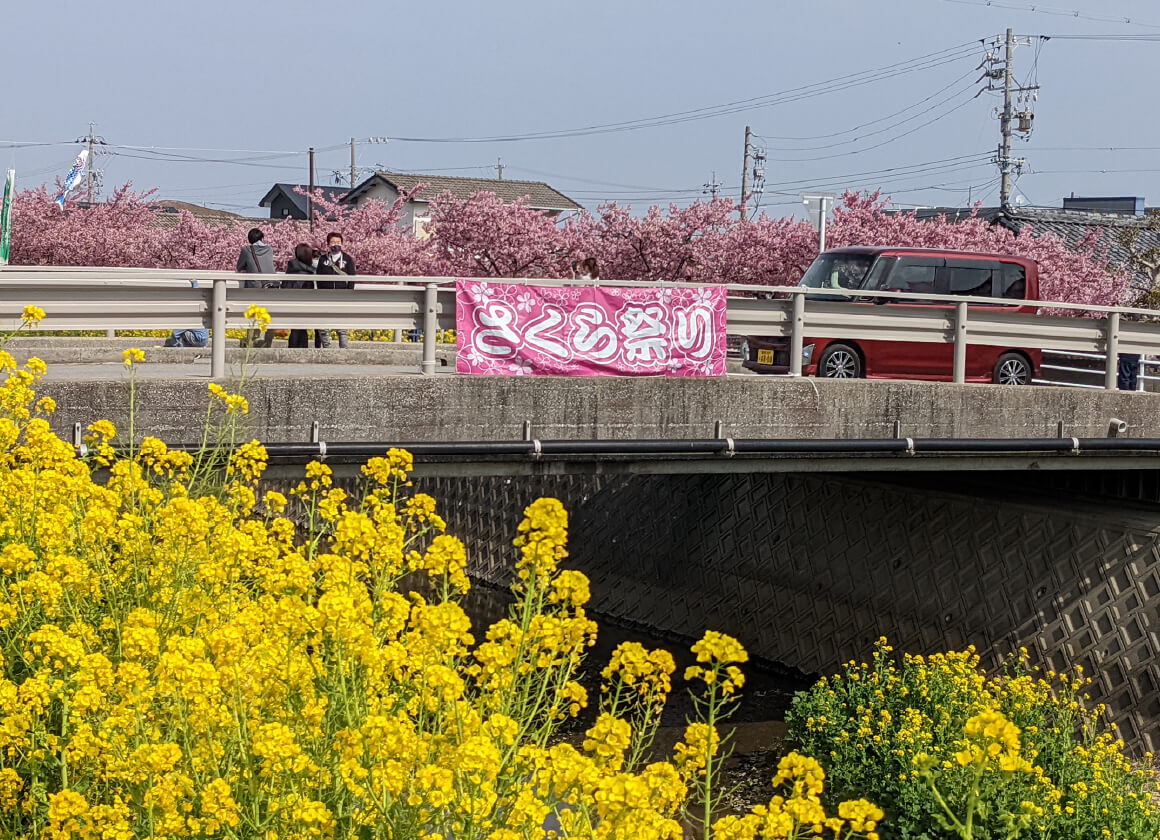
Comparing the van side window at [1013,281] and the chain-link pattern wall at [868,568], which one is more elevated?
the van side window at [1013,281]

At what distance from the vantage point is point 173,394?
1031 cm

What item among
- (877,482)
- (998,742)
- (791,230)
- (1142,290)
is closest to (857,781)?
(877,482)

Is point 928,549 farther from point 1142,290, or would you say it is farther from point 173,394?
point 1142,290

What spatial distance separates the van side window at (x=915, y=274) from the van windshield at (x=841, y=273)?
378mm

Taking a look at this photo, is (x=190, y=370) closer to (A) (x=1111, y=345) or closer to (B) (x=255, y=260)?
(B) (x=255, y=260)

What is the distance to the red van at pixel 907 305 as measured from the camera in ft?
51.0

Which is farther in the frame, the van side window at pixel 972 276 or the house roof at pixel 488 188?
the house roof at pixel 488 188

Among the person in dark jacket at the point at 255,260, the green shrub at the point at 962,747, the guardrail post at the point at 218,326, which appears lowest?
the green shrub at the point at 962,747

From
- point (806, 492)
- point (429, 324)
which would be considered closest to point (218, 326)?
point (429, 324)

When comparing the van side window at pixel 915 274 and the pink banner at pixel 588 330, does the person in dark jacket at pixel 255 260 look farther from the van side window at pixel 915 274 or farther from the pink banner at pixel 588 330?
the van side window at pixel 915 274

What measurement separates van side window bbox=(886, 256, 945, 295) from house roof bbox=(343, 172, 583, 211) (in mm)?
50220

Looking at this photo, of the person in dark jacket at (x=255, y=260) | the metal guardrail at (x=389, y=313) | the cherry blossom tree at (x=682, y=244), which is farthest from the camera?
the cherry blossom tree at (x=682, y=244)

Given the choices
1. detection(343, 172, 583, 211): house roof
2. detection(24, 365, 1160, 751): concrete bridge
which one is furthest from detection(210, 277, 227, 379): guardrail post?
detection(343, 172, 583, 211): house roof

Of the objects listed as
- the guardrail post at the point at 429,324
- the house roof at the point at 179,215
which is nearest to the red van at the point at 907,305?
the guardrail post at the point at 429,324
